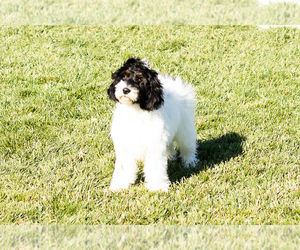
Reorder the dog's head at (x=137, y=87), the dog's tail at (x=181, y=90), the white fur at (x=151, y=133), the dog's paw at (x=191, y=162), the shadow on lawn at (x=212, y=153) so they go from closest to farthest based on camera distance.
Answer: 1. the dog's head at (x=137, y=87)
2. the white fur at (x=151, y=133)
3. the dog's tail at (x=181, y=90)
4. the shadow on lawn at (x=212, y=153)
5. the dog's paw at (x=191, y=162)

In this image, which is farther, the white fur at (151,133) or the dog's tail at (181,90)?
the dog's tail at (181,90)

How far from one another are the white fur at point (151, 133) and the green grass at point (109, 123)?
16 centimetres

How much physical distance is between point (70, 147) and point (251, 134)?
2184mm

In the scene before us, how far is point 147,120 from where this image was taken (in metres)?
3.10

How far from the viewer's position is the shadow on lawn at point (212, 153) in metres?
3.82

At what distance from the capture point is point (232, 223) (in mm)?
2977

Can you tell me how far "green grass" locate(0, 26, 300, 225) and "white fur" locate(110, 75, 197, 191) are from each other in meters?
0.16

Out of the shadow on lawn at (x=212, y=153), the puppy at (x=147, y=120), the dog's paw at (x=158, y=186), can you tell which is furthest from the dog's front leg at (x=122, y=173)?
the shadow on lawn at (x=212, y=153)

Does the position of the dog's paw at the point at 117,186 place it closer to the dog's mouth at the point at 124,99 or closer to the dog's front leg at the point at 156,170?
the dog's front leg at the point at 156,170

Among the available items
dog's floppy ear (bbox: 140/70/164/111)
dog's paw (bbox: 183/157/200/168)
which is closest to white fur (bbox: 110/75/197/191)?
dog's floppy ear (bbox: 140/70/164/111)

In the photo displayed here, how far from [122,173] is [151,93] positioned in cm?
95

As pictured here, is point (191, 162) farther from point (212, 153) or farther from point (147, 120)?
point (147, 120)

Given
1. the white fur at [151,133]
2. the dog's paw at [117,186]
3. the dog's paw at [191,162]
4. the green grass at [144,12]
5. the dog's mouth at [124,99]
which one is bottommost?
the dog's paw at [191,162]

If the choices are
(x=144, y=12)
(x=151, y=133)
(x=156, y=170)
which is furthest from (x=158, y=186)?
(x=144, y=12)
